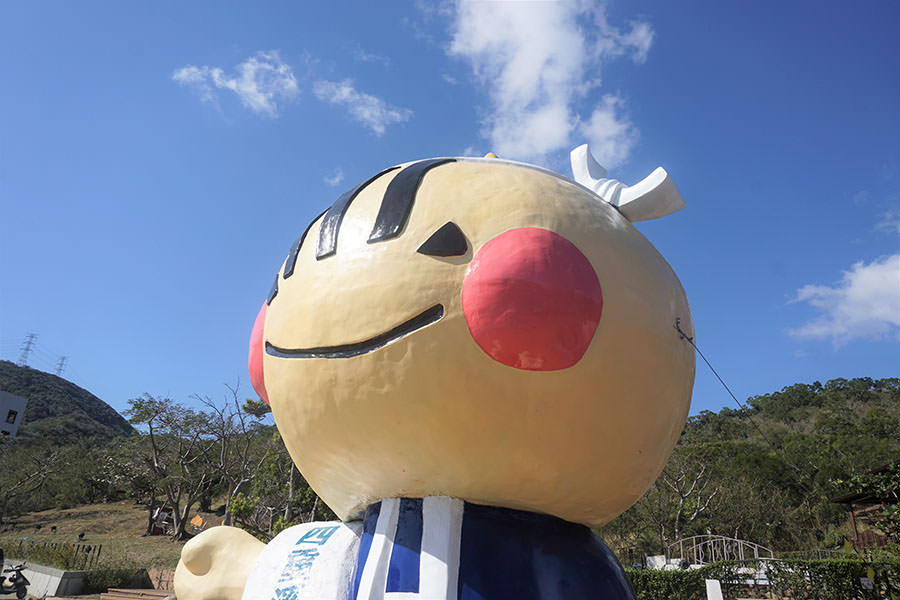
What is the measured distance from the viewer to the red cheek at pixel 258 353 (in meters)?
4.16

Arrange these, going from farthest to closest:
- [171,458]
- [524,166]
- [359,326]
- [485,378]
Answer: [171,458]
[524,166]
[359,326]
[485,378]

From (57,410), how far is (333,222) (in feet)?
265

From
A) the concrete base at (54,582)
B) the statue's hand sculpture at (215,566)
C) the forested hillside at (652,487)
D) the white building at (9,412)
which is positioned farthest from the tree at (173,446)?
the statue's hand sculpture at (215,566)

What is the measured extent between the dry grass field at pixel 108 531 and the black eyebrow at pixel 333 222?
21.1m

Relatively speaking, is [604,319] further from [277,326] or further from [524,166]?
[277,326]

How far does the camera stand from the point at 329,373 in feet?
10.8

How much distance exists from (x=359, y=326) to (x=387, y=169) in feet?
4.47

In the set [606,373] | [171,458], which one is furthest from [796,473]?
[606,373]

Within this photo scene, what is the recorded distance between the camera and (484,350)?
2992 millimetres

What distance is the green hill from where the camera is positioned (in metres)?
58.6

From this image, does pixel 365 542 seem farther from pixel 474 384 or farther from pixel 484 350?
pixel 484 350

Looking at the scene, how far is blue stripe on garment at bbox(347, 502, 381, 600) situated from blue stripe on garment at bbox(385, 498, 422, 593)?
210 mm

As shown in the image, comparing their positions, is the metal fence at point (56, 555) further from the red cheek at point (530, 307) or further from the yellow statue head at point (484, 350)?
the red cheek at point (530, 307)

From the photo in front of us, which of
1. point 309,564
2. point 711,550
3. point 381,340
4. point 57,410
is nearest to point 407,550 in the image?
point 309,564
